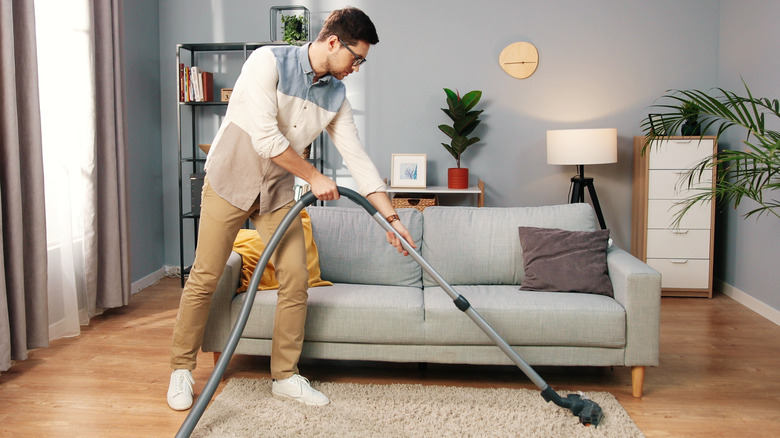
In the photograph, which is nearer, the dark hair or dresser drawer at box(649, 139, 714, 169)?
the dark hair

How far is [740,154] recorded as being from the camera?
2.27 meters

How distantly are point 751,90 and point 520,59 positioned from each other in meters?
1.44

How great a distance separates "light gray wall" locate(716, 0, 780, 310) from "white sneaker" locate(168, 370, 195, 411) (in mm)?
3023

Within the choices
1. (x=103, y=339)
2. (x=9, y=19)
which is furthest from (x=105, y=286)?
(x=9, y=19)

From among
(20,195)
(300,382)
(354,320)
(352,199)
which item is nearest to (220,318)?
(300,382)

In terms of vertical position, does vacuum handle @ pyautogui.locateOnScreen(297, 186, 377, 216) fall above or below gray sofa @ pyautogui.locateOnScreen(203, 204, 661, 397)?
above

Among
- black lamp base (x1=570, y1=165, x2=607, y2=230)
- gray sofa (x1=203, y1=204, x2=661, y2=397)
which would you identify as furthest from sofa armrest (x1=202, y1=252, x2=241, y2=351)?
black lamp base (x1=570, y1=165, x2=607, y2=230)

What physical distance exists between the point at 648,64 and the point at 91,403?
393cm

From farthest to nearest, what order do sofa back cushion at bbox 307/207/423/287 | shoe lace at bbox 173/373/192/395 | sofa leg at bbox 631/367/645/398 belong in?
1. sofa back cushion at bbox 307/207/423/287
2. sofa leg at bbox 631/367/645/398
3. shoe lace at bbox 173/373/192/395

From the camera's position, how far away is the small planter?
4.25m

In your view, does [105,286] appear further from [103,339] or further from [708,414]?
[708,414]

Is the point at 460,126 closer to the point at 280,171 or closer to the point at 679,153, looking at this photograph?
the point at 679,153

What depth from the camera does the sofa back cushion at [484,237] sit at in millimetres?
2727

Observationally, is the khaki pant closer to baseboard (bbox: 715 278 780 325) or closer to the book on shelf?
the book on shelf
